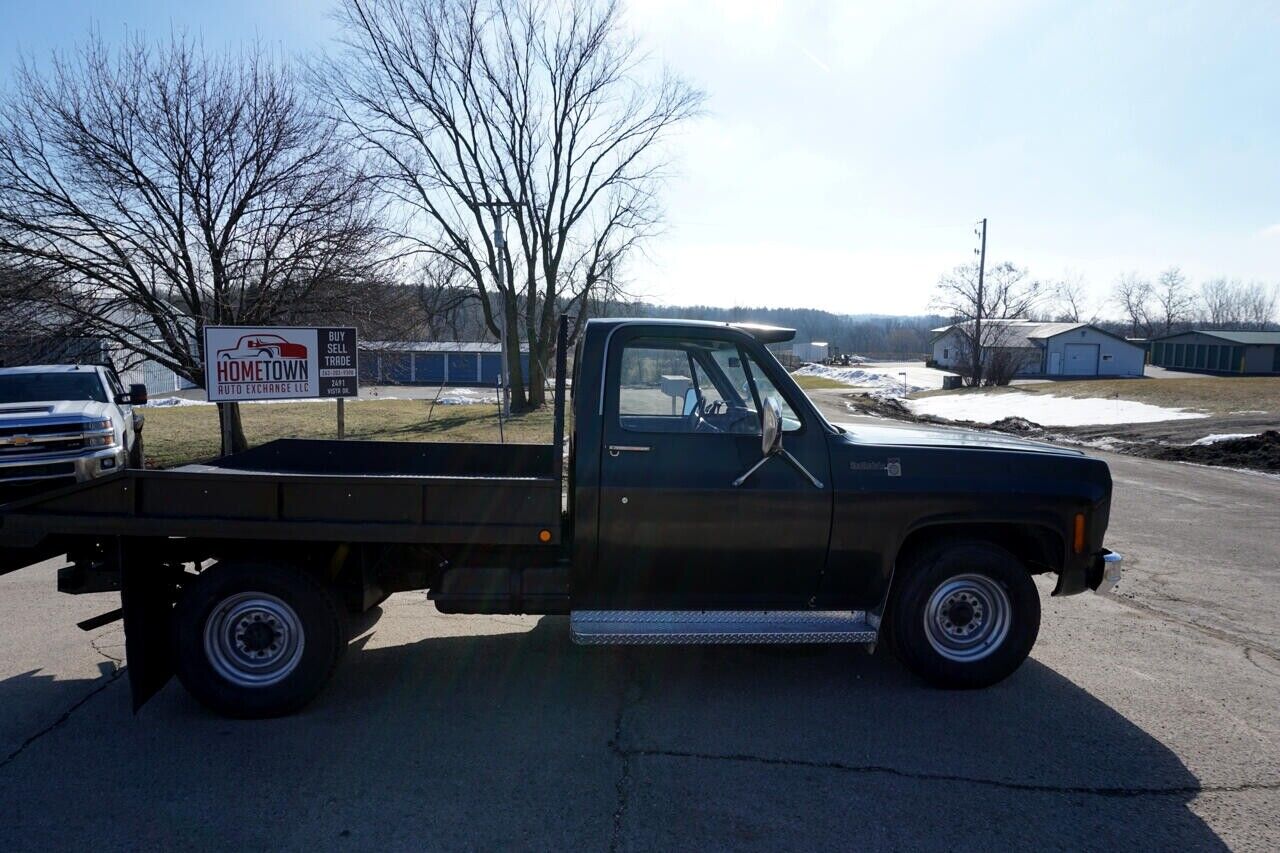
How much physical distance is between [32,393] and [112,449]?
175 centimetres

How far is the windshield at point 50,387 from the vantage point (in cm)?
1120

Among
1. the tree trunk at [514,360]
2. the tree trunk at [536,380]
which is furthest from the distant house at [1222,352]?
the tree trunk at [514,360]

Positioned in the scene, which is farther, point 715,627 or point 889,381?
point 889,381

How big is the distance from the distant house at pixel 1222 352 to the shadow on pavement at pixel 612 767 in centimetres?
7489

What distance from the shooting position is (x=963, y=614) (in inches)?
200

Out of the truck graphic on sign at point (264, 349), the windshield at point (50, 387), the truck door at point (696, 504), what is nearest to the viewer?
the truck door at point (696, 504)

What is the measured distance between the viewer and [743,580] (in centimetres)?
489

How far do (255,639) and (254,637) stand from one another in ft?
0.04

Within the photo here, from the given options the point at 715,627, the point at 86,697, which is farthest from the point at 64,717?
→ the point at 715,627

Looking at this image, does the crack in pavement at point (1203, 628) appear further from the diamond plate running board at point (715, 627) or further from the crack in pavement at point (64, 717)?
the crack in pavement at point (64, 717)

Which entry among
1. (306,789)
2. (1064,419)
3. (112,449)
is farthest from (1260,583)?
(1064,419)

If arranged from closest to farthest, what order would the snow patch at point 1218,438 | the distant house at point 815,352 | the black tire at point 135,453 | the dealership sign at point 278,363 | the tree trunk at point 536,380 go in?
the dealership sign at point 278,363
the black tire at point 135,453
the snow patch at point 1218,438
the tree trunk at point 536,380
the distant house at point 815,352

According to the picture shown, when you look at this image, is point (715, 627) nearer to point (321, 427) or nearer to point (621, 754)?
point (621, 754)

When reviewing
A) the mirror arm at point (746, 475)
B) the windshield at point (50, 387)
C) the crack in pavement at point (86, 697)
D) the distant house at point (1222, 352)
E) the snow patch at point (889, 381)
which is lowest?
the snow patch at point (889, 381)
